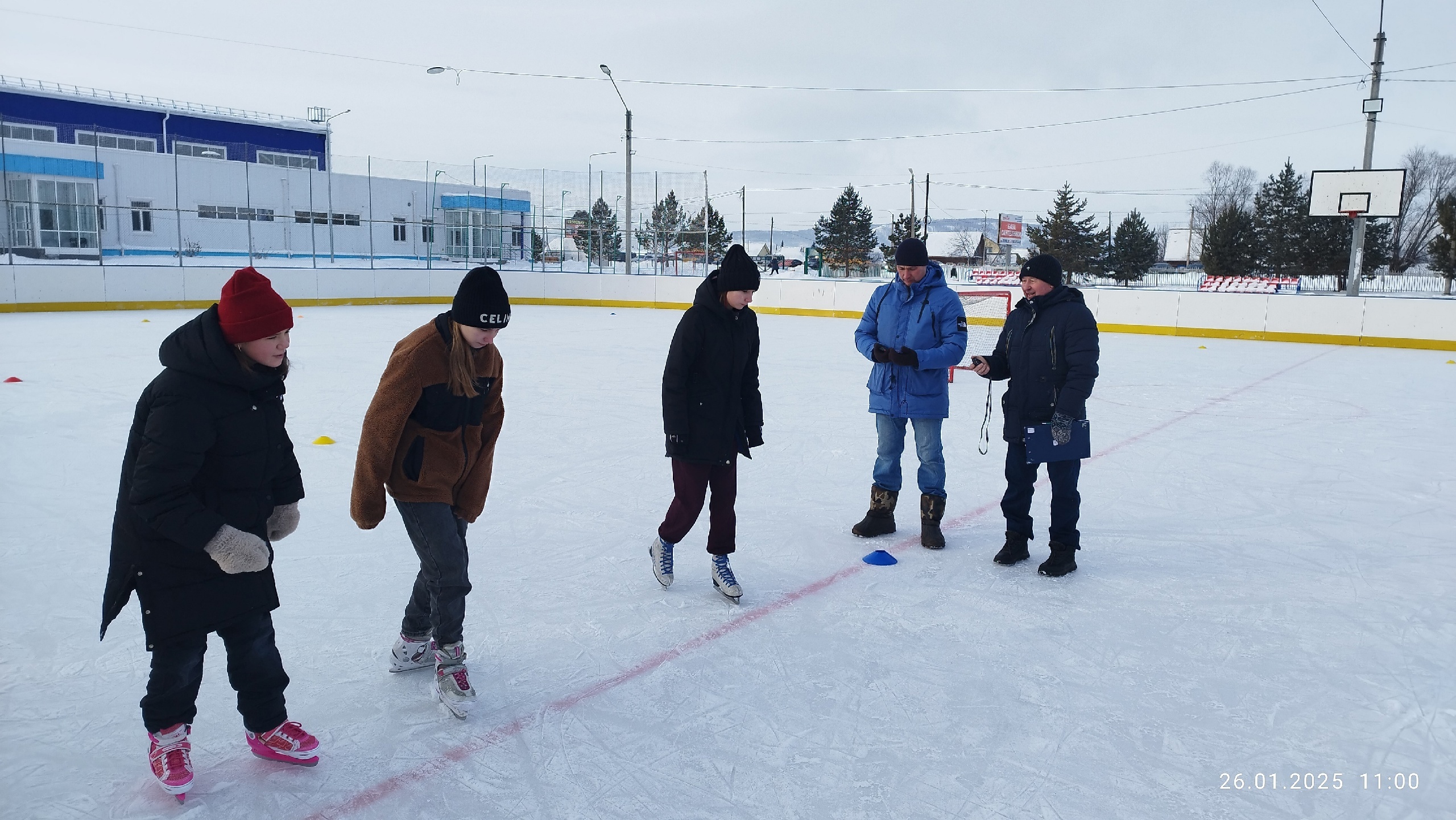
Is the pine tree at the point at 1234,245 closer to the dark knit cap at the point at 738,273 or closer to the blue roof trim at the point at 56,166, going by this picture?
the blue roof trim at the point at 56,166

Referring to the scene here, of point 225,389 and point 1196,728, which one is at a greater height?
point 225,389

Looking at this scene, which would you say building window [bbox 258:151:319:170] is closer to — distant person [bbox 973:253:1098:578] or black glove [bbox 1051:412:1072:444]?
distant person [bbox 973:253:1098:578]

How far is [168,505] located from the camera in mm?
2104

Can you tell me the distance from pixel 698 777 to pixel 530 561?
6.34 ft

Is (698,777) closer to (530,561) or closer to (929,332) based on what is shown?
(530,561)

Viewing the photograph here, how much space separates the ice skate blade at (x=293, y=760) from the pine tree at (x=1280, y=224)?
4546cm

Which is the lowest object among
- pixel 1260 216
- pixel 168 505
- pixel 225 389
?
pixel 168 505

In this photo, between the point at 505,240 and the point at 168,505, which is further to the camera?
the point at 505,240

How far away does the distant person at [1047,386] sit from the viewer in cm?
402

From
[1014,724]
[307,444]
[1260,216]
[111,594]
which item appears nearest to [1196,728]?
[1014,724]

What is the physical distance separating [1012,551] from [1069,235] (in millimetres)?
50448

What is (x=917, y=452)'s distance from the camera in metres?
4.63

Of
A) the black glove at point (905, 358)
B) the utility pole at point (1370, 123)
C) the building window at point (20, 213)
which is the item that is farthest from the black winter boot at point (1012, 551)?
the building window at point (20, 213)

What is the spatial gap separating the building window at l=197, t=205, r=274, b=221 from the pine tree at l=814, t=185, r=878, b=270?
36519 millimetres
